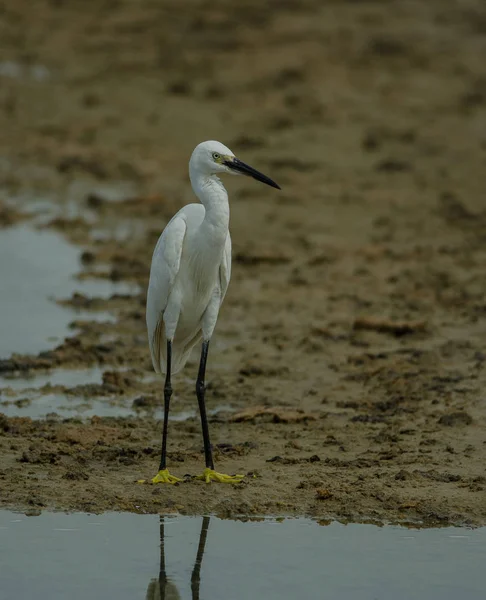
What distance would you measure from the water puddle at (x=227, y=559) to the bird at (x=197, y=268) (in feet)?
2.20

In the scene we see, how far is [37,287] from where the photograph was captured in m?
11.8

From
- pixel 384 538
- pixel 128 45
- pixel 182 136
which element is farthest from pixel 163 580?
pixel 128 45

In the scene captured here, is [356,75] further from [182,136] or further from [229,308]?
[229,308]

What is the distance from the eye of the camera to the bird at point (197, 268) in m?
7.11

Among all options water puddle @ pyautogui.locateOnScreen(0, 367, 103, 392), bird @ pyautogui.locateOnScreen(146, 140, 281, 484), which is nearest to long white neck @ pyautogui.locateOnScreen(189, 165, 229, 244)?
bird @ pyautogui.locateOnScreen(146, 140, 281, 484)

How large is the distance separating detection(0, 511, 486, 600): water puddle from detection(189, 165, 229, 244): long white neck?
A: 1.59 m

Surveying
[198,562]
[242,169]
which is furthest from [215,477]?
[242,169]

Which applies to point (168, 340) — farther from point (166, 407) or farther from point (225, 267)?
point (225, 267)

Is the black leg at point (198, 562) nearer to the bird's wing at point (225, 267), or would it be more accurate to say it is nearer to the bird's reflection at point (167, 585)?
the bird's reflection at point (167, 585)

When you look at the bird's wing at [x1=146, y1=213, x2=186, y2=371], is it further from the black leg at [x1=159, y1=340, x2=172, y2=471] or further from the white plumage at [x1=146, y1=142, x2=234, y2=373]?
the black leg at [x1=159, y1=340, x2=172, y2=471]

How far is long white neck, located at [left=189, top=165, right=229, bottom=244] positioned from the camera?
7062mm

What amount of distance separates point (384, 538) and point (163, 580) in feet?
4.02

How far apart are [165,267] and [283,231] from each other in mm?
6757

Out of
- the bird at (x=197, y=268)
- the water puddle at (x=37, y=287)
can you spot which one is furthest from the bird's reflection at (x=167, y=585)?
the water puddle at (x=37, y=287)
